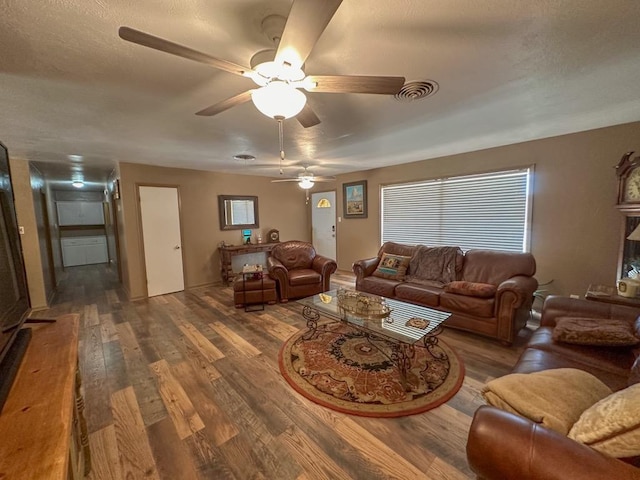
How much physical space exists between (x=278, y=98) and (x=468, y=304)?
9.49 ft

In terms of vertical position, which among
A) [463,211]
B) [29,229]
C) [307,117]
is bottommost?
[29,229]

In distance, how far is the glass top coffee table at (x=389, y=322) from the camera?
222cm

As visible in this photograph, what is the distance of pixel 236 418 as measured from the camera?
185cm

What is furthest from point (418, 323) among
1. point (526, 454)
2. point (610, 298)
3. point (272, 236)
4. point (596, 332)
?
point (272, 236)

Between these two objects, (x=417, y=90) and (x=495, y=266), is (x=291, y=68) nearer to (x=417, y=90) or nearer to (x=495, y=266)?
(x=417, y=90)

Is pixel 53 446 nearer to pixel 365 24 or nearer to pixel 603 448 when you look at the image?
pixel 603 448

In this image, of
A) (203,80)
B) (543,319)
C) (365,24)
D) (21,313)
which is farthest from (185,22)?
(543,319)

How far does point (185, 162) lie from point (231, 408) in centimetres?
392

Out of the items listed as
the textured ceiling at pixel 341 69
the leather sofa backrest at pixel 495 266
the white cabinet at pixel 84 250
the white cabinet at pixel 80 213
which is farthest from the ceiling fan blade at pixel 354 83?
the white cabinet at pixel 80 213

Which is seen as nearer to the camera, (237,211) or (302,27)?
(302,27)

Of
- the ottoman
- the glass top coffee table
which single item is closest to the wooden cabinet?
the glass top coffee table

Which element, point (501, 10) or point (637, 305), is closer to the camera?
point (501, 10)

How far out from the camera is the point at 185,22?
1271mm

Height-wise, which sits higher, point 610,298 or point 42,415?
point 42,415
